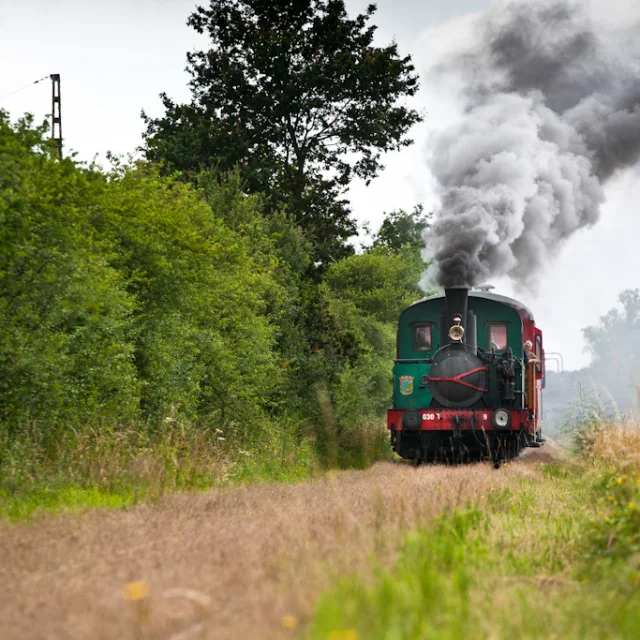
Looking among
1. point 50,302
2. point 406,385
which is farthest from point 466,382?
point 50,302

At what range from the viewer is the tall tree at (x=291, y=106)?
1243 inches

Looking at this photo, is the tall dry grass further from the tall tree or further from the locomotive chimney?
the tall tree

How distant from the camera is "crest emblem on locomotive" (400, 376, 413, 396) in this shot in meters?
18.3

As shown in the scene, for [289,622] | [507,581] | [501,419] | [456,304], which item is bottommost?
[507,581]

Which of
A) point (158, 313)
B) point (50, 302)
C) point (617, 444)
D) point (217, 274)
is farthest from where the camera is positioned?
point (217, 274)

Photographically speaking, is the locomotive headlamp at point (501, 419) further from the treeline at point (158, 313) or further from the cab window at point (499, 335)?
the treeline at point (158, 313)

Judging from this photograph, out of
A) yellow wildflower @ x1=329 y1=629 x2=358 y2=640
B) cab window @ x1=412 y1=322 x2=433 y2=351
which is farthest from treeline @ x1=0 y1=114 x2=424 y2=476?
yellow wildflower @ x1=329 y1=629 x2=358 y2=640

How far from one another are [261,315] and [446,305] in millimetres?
8212

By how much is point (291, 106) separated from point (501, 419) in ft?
58.2

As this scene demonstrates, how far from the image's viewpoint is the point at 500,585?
5531 mm

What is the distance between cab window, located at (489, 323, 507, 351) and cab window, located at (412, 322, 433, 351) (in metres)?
1.18

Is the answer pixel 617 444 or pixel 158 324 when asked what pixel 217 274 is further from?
pixel 617 444

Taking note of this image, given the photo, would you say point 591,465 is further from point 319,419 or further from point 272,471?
point 319,419

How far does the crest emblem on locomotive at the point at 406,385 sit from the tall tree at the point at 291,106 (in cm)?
1403
